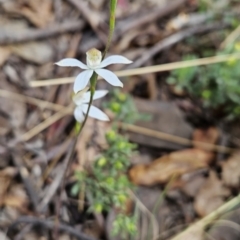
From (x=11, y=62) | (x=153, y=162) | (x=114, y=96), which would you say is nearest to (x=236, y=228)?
(x=153, y=162)

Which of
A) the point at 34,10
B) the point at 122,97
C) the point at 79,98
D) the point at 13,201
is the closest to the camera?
the point at 79,98

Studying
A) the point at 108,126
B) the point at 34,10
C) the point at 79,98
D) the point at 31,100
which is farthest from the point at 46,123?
the point at 79,98

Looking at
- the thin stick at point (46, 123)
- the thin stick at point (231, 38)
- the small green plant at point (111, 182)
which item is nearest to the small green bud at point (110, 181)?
the small green plant at point (111, 182)

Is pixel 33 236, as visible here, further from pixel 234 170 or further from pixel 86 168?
pixel 234 170

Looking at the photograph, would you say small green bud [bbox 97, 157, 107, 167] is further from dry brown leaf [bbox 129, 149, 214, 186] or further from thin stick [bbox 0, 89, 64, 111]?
thin stick [bbox 0, 89, 64, 111]

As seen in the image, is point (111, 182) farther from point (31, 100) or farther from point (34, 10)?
point (34, 10)

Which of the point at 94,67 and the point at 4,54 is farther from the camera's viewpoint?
the point at 4,54
